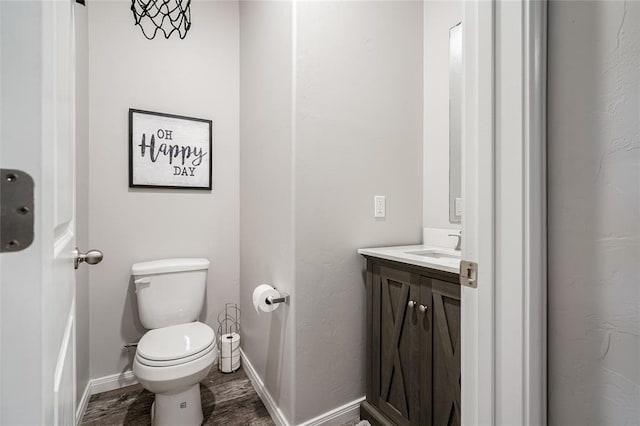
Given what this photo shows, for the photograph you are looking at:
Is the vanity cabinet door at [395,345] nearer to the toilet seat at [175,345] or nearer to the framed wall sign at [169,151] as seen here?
the toilet seat at [175,345]

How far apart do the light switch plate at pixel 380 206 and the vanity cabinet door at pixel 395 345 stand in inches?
12.6

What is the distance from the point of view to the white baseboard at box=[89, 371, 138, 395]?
186 cm

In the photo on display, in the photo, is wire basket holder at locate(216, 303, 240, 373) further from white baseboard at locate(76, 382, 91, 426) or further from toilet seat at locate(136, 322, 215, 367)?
white baseboard at locate(76, 382, 91, 426)

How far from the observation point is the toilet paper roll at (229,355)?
2082 mm

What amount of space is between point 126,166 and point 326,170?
1.35 m

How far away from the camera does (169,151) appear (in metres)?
2.05

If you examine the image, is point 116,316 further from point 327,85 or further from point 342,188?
point 327,85

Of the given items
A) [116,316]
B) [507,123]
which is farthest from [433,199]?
[116,316]

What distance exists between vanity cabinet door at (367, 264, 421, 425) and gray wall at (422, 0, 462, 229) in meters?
0.59

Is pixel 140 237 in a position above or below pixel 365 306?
above

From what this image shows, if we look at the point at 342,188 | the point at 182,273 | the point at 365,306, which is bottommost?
the point at 365,306

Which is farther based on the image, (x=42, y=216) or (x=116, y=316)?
(x=116, y=316)

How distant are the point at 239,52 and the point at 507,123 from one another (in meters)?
2.21

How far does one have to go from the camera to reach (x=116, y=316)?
1.94 meters
